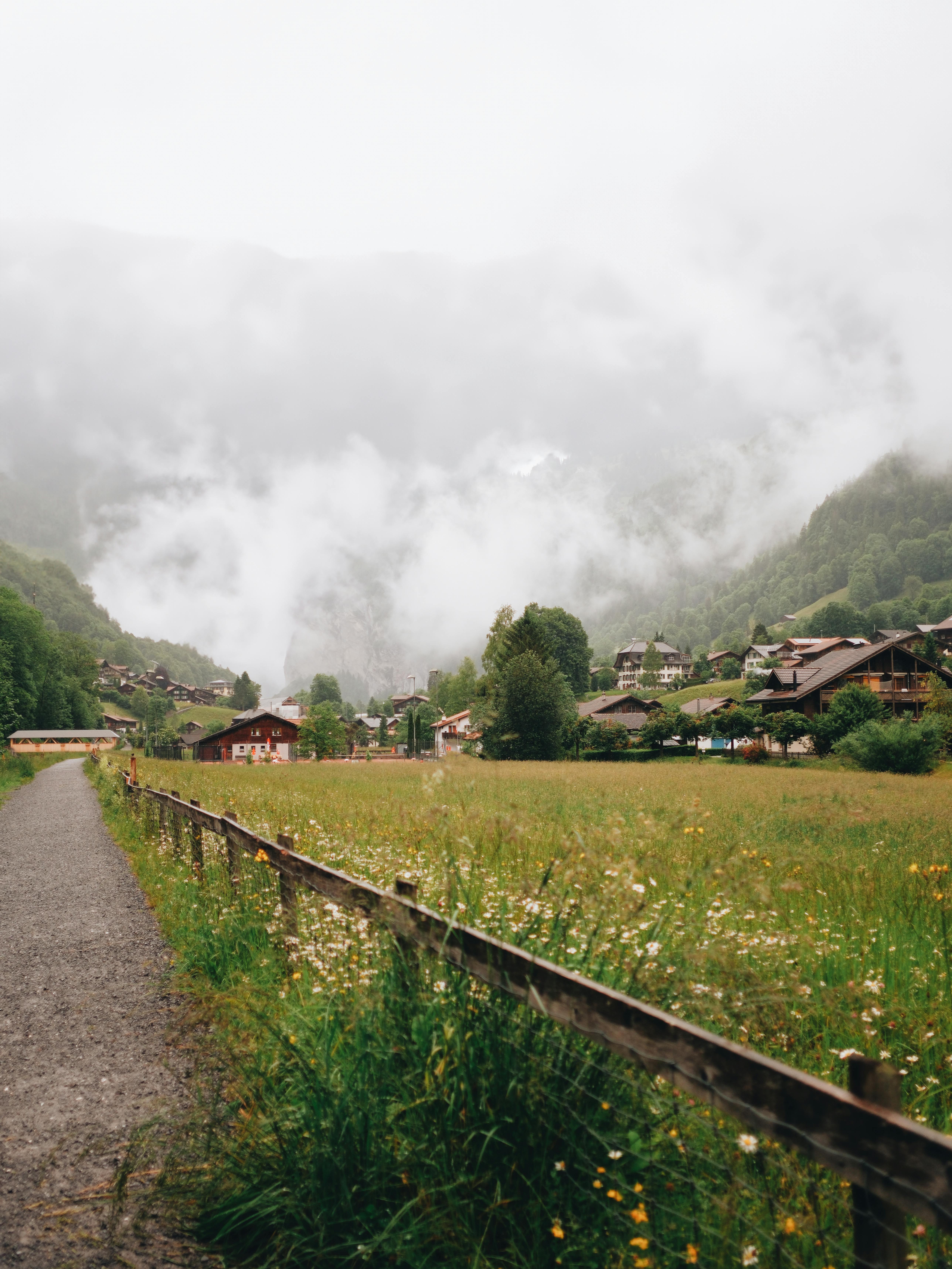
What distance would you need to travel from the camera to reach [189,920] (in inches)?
308

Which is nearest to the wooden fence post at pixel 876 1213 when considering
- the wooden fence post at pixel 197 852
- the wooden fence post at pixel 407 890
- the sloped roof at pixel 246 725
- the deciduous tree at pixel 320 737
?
the wooden fence post at pixel 407 890

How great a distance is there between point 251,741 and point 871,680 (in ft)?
210

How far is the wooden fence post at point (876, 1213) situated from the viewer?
1.85 metres

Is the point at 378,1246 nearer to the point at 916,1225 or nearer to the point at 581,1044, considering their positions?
the point at 581,1044

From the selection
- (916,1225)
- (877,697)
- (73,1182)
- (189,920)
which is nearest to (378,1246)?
(73,1182)

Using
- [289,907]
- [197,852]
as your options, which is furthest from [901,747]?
[289,907]

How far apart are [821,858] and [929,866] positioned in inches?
45.0

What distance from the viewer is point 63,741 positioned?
97.6 meters

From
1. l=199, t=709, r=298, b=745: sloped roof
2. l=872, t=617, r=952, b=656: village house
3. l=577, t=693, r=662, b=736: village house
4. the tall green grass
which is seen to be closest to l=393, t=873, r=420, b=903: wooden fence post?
the tall green grass

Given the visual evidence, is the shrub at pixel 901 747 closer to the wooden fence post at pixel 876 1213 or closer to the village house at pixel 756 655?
the wooden fence post at pixel 876 1213

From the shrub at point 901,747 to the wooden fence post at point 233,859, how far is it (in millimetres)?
33181

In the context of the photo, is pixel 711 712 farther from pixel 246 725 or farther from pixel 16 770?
pixel 16 770

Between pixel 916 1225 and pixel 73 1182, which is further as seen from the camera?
pixel 73 1182

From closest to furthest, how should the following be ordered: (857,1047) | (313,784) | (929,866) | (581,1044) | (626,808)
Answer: (581,1044)
(857,1047)
(929,866)
(626,808)
(313,784)
